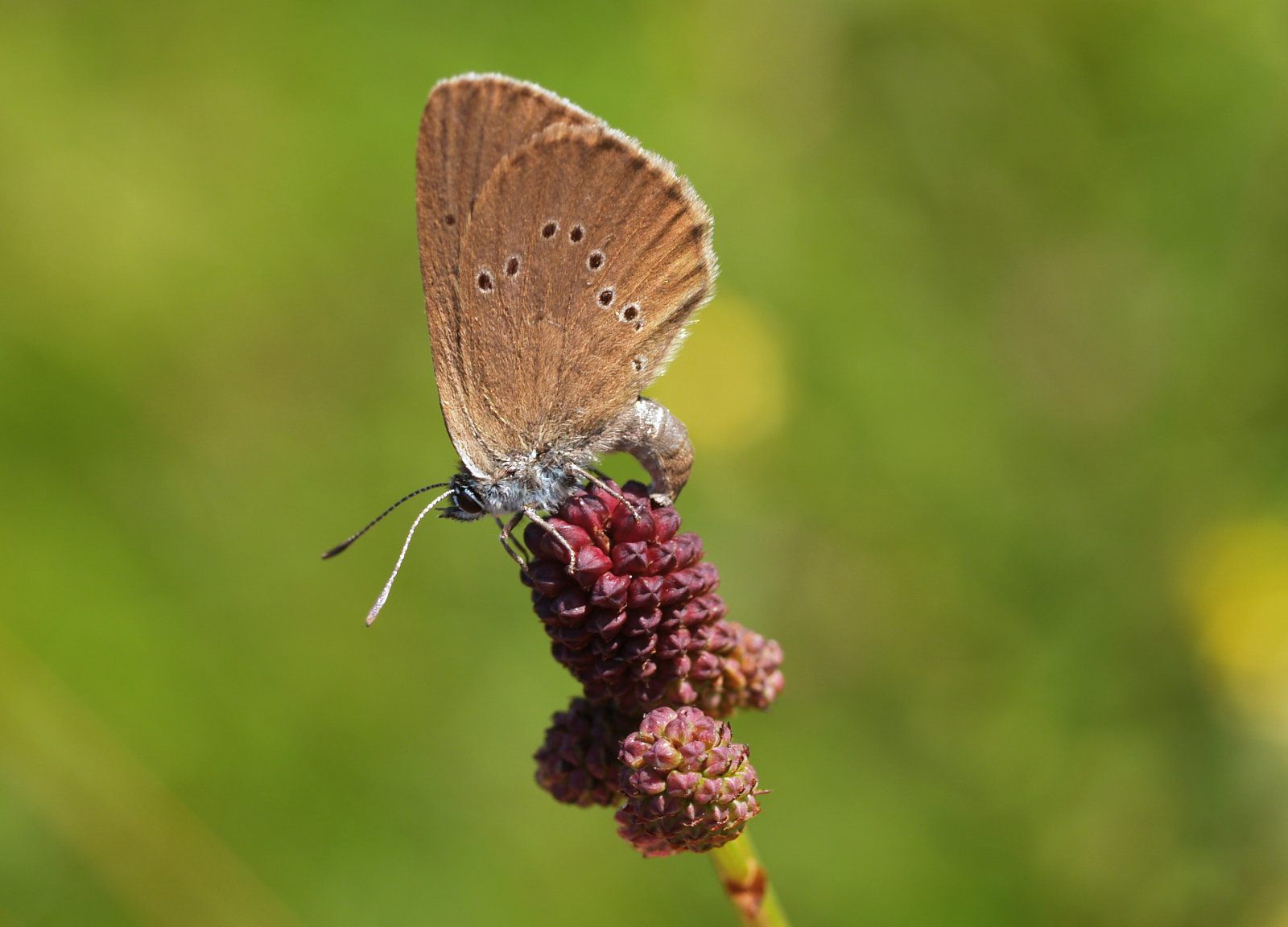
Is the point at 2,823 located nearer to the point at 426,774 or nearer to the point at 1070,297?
the point at 426,774

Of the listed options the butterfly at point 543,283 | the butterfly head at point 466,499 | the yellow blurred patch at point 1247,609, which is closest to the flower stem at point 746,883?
the butterfly at point 543,283

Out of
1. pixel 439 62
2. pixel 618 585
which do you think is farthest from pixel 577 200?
pixel 439 62

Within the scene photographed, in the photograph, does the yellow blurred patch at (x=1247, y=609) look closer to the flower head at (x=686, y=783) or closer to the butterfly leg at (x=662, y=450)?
the butterfly leg at (x=662, y=450)

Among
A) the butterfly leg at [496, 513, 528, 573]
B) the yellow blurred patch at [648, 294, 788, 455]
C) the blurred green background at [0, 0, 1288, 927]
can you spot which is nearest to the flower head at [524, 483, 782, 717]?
the butterfly leg at [496, 513, 528, 573]

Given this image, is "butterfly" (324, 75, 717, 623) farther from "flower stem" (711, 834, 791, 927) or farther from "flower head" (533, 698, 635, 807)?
"flower stem" (711, 834, 791, 927)

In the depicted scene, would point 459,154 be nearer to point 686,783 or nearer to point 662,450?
point 662,450
